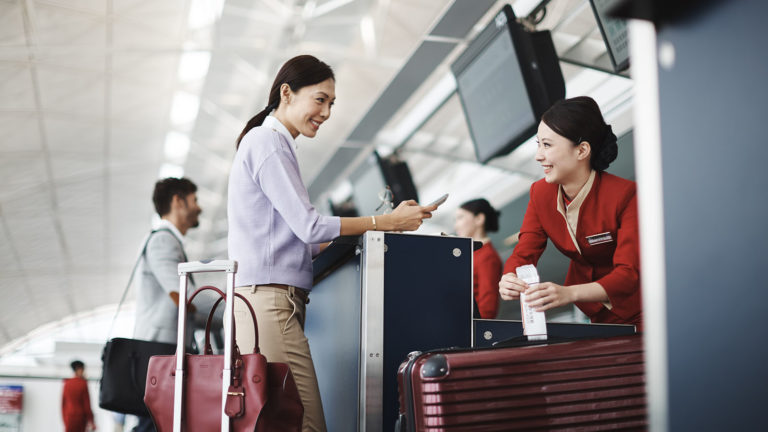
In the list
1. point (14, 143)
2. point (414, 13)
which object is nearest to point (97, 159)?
point (14, 143)

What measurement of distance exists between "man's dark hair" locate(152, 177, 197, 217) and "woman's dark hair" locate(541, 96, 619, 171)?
2.08 metres

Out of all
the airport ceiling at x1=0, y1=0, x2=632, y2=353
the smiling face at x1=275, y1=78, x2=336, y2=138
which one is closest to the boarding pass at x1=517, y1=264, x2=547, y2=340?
the smiling face at x1=275, y1=78, x2=336, y2=138

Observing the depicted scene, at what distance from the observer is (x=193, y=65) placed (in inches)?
425

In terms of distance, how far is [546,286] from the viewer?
1727mm

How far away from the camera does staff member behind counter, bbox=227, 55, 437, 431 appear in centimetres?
191

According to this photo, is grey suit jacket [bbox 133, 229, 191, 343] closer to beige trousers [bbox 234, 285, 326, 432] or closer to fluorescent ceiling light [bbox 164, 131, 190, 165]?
beige trousers [bbox 234, 285, 326, 432]

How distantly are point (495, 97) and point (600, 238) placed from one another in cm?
294

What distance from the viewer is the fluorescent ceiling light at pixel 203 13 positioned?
362 inches

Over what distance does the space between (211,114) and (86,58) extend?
9.28 ft

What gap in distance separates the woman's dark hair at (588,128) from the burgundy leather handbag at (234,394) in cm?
118

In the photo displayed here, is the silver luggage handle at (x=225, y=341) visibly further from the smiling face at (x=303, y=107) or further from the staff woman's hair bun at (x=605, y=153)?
the staff woman's hair bun at (x=605, y=153)

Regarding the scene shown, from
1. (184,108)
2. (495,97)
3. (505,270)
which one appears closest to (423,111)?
(495,97)

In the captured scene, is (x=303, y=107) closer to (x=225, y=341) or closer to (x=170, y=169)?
(x=225, y=341)

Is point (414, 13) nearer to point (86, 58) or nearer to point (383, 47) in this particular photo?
point (383, 47)
